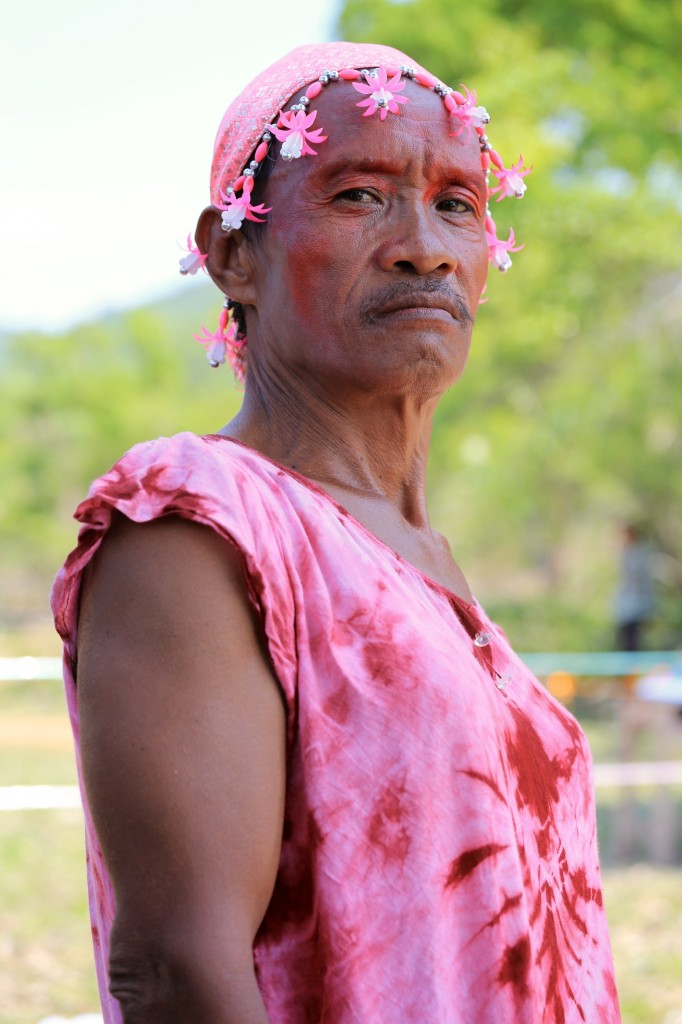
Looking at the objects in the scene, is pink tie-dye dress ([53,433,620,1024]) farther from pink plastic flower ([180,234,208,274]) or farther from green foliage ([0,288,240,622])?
green foliage ([0,288,240,622])

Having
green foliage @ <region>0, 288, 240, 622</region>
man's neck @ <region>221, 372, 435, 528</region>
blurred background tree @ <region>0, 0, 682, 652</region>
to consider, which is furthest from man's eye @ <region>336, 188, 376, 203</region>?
green foliage @ <region>0, 288, 240, 622</region>

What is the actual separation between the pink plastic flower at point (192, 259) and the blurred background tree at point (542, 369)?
381cm

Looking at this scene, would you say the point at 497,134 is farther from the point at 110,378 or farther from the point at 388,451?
the point at 110,378

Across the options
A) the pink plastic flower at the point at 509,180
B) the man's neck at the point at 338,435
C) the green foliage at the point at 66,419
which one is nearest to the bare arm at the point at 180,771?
the man's neck at the point at 338,435

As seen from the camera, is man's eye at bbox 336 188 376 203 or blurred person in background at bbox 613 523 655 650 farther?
blurred person in background at bbox 613 523 655 650

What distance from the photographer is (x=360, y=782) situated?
1160mm

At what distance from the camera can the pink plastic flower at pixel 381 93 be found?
143 centimetres

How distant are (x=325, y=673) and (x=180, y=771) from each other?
18 cm

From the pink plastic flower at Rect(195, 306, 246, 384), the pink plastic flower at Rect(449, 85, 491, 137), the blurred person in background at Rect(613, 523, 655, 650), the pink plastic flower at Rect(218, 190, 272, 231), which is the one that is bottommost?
the blurred person in background at Rect(613, 523, 655, 650)

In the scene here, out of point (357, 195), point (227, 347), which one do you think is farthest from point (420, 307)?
point (227, 347)

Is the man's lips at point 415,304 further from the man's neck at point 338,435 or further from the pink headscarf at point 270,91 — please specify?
the pink headscarf at point 270,91

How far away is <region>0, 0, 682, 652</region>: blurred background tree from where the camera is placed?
1073 centimetres

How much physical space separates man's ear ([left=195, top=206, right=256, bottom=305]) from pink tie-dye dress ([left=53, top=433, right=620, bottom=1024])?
1.03ft

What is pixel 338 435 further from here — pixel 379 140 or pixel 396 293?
pixel 379 140
